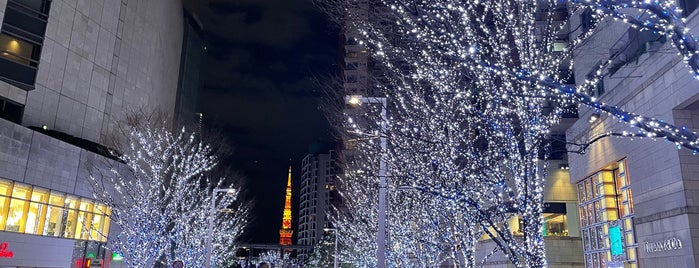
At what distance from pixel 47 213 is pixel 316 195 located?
375ft

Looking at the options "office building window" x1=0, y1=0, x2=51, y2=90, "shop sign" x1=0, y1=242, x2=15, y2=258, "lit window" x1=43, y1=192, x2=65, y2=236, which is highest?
"office building window" x1=0, y1=0, x2=51, y2=90

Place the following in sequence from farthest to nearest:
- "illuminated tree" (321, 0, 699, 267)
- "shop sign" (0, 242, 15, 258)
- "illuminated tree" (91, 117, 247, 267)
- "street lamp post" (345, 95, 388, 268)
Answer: "shop sign" (0, 242, 15, 258) < "illuminated tree" (91, 117, 247, 267) < "street lamp post" (345, 95, 388, 268) < "illuminated tree" (321, 0, 699, 267)

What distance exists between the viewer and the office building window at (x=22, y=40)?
95.2 feet

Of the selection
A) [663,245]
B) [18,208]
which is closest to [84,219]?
[18,208]

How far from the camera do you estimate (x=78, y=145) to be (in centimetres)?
3262

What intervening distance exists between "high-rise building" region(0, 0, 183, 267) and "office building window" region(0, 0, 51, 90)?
0.17ft

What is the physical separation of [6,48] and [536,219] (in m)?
30.7

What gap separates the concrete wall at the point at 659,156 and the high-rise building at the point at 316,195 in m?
116

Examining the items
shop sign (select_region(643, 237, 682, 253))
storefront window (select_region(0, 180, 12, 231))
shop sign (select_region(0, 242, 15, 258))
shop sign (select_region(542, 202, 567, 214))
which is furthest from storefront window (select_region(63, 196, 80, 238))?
shop sign (select_region(643, 237, 682, 253))

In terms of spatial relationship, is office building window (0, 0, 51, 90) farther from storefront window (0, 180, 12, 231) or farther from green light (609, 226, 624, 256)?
green light (609, 226, 624, 256)

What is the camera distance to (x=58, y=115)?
1267 inches

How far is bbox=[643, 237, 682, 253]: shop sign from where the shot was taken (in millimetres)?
12921

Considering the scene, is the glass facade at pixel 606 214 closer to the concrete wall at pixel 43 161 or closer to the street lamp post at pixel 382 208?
the street lamp post at pixel 382 208

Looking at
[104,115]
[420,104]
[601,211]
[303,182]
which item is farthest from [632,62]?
[303,182]
